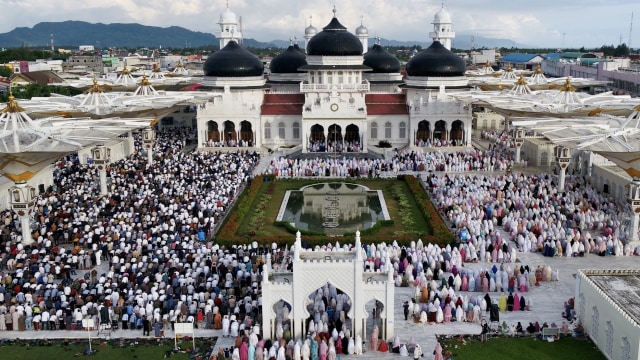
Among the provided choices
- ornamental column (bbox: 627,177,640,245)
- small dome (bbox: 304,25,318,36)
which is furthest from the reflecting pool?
small dome (bbox: 304,25,318,36)

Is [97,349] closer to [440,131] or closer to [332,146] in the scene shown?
[332,146]

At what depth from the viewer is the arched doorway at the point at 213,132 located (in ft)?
155

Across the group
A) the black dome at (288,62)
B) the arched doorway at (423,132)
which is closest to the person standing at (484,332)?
the arched doorway at (423,132)

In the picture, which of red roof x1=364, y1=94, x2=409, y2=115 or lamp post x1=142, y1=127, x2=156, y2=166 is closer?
lamp post x1=142, y1=127, x2=156, y2=166

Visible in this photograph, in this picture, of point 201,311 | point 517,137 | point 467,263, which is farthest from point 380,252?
point 517,137

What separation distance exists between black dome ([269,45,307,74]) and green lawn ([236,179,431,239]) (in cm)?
2258

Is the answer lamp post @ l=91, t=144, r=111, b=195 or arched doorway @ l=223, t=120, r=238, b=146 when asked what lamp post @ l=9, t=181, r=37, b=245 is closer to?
lamp post @ l=91, t=144, r=111, b=195

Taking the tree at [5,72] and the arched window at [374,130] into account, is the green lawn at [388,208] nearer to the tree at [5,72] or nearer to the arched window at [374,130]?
the arched window at [374,130]

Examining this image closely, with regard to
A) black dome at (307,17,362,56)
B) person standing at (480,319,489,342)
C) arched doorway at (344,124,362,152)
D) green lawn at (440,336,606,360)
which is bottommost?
green lawn at (440,336,606,360)

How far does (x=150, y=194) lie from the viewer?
30.7 meters

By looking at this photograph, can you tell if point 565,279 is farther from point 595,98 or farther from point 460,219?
point 595,98

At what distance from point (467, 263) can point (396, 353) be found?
301 inches

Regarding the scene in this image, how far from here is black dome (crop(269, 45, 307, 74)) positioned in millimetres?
56625

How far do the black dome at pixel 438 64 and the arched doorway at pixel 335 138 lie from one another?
848cm
